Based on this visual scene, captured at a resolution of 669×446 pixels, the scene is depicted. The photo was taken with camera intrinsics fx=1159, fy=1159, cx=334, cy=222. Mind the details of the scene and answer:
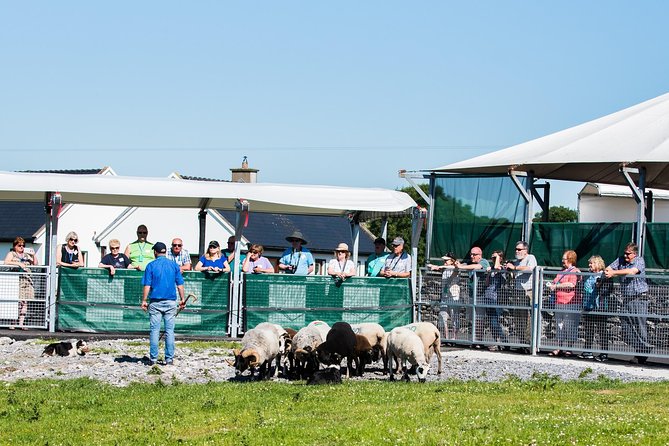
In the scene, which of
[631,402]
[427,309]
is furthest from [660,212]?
[631,402]

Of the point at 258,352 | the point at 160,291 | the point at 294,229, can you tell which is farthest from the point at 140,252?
the point at 294,229

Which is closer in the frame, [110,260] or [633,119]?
[110,260]

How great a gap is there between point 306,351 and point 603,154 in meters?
9.18

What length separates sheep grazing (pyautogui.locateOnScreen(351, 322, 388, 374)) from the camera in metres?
18.3

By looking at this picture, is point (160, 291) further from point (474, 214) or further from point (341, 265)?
point (474, 214)

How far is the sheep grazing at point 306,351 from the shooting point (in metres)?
16.9

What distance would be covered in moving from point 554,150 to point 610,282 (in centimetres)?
536

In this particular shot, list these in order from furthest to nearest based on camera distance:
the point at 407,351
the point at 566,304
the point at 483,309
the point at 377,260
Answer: the point at 377,260 < the point at 483,309 < the point at 566,304 < the point at 407,351

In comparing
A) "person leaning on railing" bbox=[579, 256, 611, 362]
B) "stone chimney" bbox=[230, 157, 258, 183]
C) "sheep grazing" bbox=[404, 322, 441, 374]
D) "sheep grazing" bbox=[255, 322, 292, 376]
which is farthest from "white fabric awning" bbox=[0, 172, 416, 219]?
"stone chimney" bbox=[230, 157, 258, 183]

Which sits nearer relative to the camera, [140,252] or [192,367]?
[192,367]

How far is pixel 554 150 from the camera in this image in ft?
80.9

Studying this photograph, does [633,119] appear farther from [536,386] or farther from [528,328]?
[536,386]

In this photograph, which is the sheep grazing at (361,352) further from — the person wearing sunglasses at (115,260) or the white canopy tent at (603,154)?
the white canopy tent at (603,154)

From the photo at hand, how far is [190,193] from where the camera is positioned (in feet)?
75.3
